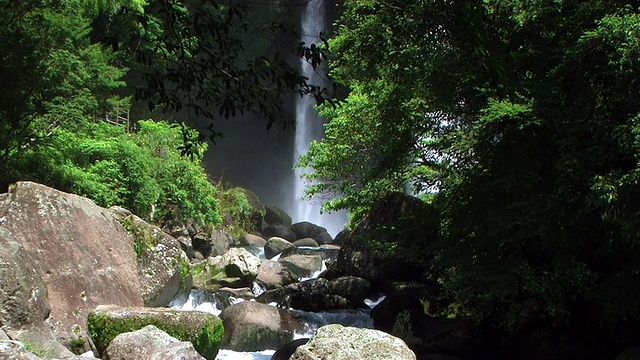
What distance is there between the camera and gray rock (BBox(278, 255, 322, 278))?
63.3 feet

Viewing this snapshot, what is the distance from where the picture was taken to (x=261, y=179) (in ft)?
136

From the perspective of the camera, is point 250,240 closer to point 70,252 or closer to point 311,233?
point 311,233

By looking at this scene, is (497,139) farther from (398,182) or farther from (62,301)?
(62,301)

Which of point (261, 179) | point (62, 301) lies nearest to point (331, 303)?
point (62, 301)

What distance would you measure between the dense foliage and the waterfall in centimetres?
2423

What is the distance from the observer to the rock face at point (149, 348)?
7.06m

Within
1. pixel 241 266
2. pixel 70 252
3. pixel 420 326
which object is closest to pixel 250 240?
pixel 241 266

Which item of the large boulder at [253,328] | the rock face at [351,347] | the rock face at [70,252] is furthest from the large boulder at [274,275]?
the rock face at [351,347]

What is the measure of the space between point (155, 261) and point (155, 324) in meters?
2.59

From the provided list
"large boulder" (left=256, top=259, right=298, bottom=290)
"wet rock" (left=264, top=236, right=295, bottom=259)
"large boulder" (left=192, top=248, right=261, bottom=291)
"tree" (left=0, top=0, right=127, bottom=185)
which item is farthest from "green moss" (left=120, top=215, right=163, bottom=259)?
"wet rock" (left=264, top=236, right=295, bottom=259)

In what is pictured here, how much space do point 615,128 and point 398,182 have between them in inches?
268

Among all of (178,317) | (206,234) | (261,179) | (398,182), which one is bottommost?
(178,317)

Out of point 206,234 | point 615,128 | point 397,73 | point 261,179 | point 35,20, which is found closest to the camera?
point 615,128

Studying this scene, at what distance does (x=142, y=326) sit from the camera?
902 cm
